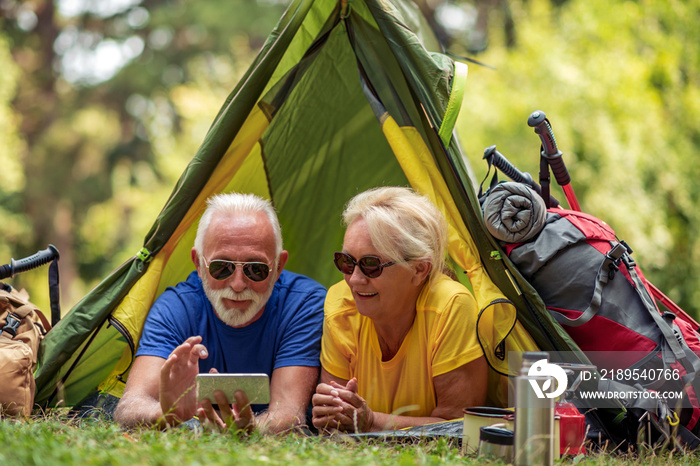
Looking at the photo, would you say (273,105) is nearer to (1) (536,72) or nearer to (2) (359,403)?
(2) (359,403)

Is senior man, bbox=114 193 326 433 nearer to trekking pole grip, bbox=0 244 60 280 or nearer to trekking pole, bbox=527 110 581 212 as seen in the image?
trekking pole grip, bbox=0 244 60 280

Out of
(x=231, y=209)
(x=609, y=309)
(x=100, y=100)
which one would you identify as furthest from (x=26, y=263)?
(x=100, y=100)

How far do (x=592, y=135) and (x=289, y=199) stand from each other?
18.9 ft

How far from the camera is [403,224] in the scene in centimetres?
313

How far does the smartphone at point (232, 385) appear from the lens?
2.58m

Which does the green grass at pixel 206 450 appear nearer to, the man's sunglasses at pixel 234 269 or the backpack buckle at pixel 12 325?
the backpack buckle at pixel 12 325

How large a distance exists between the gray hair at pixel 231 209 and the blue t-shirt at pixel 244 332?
0.29 m

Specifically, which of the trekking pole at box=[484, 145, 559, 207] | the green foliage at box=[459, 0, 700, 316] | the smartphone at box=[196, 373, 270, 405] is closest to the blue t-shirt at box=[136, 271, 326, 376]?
the smartphone at box=[196, 373, 270, 405]

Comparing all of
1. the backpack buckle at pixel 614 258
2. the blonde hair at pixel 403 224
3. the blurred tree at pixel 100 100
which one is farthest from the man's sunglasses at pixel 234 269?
the blurred tree at pixel 100 100

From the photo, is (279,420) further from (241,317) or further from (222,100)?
(222,100)

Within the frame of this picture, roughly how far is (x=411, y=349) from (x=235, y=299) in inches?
37.4

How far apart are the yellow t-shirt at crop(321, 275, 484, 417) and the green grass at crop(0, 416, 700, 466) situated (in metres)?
0.34

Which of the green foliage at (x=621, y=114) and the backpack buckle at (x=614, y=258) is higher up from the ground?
the green foliage at (x=621, y=114)

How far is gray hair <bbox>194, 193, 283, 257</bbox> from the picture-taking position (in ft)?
11.7
